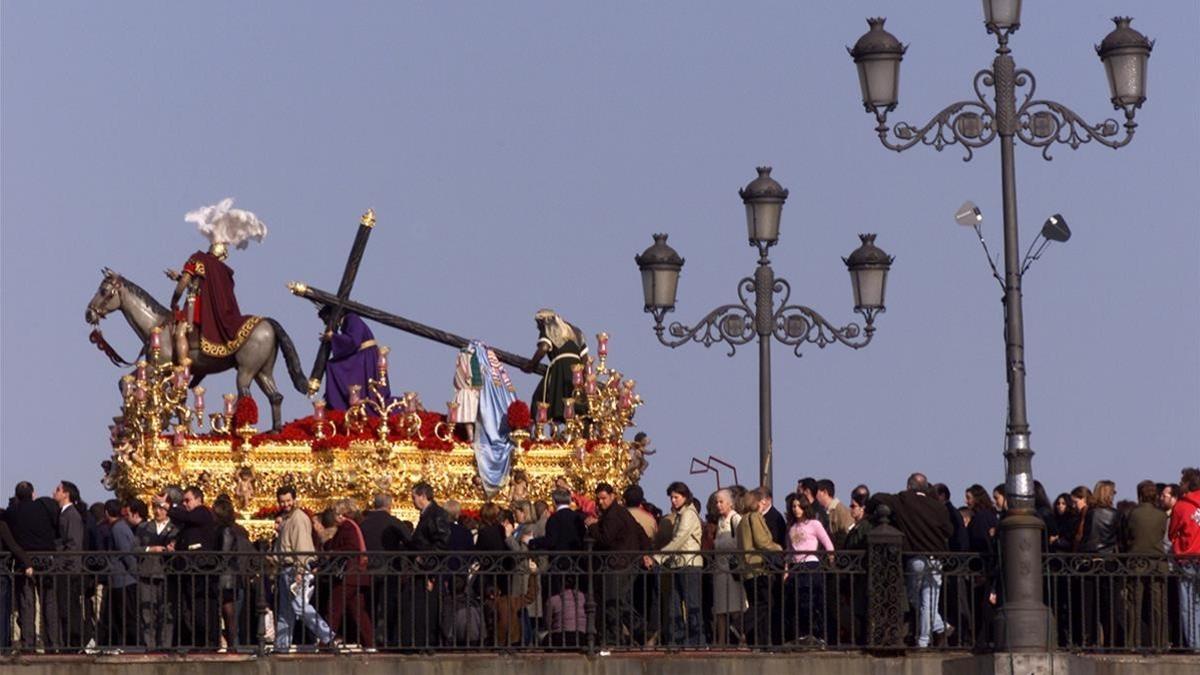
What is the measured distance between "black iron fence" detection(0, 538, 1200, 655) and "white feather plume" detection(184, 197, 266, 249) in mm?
12607

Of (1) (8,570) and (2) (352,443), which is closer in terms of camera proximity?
(1) (8,570)

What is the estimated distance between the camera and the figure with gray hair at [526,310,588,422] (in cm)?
4306

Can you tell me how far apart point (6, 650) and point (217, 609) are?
1.73 meters

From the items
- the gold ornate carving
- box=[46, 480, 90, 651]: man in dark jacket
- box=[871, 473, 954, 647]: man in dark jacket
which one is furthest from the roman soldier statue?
box=[871, 473, 954, 647]: man in dark jacket

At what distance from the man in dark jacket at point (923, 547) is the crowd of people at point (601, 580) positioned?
2cm

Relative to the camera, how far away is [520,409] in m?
41.7

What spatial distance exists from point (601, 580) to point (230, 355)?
12.7 meters

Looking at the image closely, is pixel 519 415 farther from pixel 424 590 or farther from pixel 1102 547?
pixel 1102 547

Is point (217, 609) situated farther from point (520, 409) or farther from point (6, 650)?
point (520, 409)

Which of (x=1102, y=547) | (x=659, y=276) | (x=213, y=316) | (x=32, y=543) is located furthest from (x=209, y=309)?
(x=1102, y=547)

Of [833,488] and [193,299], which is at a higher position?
[193,299]

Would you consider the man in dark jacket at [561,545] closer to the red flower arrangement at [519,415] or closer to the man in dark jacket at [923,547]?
the man in dark jacket at [923,547]

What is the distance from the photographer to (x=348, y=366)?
4200 centimetres

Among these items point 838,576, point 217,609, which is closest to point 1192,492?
point 838,576
